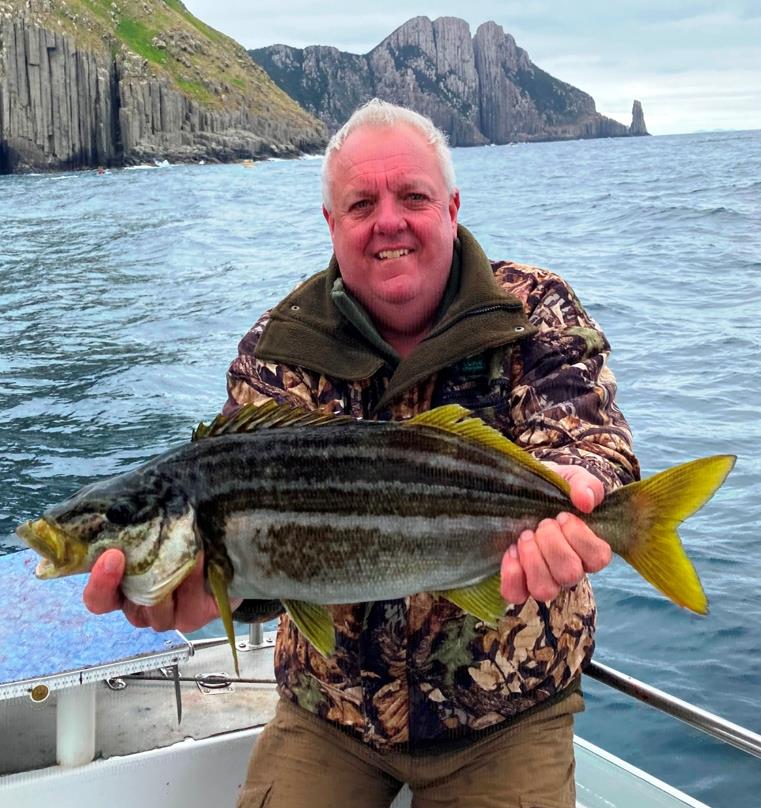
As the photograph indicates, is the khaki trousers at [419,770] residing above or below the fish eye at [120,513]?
below

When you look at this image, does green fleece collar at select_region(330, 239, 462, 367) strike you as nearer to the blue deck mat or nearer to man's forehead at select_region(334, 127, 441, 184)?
man's forehead at select_region(334, 127, 441, 184)

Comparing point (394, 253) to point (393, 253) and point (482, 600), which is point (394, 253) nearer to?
point (393, 253)

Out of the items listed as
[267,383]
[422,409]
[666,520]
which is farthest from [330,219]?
[666,520]

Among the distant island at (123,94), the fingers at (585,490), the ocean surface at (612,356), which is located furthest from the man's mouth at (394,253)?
the distant island at (123,94)

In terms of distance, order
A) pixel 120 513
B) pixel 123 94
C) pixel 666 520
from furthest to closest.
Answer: pixel 123 94, pixel 120 513, pixel 666 520

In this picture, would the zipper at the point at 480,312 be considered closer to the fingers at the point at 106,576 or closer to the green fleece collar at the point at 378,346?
the green fleece collar at the point at 378,346

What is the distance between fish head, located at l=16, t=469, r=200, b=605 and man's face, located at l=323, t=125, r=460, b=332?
1253 millimetres

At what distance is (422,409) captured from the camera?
3.42 metres

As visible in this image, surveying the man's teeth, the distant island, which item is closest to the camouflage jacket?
the man's teeth

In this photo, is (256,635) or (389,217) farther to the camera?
(256,635)

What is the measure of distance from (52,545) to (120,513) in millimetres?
196

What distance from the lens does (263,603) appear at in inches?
125

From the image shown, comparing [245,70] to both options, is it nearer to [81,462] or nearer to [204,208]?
[204,208]

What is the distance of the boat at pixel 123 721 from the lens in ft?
11.9
